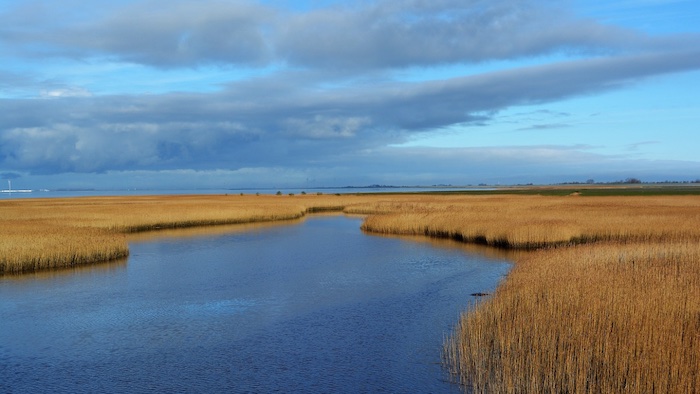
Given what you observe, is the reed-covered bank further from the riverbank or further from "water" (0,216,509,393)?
"water" (0,216,509,393)

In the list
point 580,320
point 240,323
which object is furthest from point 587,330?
point 240,323

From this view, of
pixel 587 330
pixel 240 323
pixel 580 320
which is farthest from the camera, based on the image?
pixel 240 323

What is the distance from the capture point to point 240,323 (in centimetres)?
1369

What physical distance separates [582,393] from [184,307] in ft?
36.5

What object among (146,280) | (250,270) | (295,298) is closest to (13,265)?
(146,280)

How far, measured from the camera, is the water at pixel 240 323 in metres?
10.1

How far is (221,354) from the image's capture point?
11430 mm

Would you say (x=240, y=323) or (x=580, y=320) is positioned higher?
(x=580, y=320)

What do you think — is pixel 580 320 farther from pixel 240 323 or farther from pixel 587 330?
pixel 240 323

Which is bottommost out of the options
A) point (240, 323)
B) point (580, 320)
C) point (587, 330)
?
point (240, 323)

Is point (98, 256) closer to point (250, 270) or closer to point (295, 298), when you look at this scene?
point (250, 270)

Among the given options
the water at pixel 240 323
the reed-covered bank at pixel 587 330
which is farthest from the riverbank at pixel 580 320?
the water at pixel 240 323

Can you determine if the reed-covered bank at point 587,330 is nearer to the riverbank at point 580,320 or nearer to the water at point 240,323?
the riverbank at point 580,320

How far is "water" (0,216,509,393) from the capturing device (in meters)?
10.1
